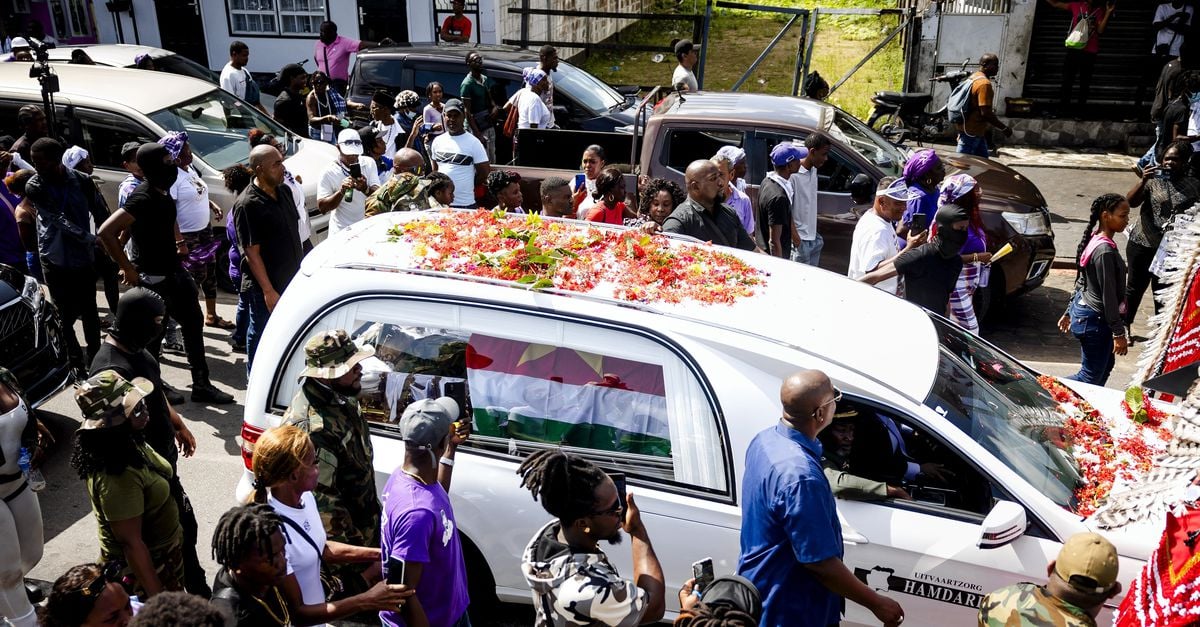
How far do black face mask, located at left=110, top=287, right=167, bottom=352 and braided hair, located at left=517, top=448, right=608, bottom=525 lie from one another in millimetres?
2616

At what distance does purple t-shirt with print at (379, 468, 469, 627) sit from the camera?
3400 millimetres

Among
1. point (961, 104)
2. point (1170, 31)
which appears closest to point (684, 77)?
point (961, 104)

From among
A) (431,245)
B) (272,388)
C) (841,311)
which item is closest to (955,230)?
(841,311)

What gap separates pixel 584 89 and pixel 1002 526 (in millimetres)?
9378

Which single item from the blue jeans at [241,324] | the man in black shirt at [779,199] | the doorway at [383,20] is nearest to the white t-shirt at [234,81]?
the doorway at [383,20]

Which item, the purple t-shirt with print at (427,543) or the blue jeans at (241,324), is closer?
the purple t-shirt with print at (427,543)

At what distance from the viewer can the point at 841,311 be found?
14.9 ft

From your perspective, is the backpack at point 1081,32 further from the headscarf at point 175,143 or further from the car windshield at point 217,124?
the headscarf at point 175,143

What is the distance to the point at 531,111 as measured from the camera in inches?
429

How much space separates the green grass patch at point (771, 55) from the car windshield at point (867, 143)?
6.61 metres

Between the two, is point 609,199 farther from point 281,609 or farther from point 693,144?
point 281,609

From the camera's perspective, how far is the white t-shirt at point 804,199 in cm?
805

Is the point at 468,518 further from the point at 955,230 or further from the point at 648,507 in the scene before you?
the point at 955,230

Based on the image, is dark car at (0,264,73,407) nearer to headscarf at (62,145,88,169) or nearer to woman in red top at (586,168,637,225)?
headscarf at (62,145,88,169)
